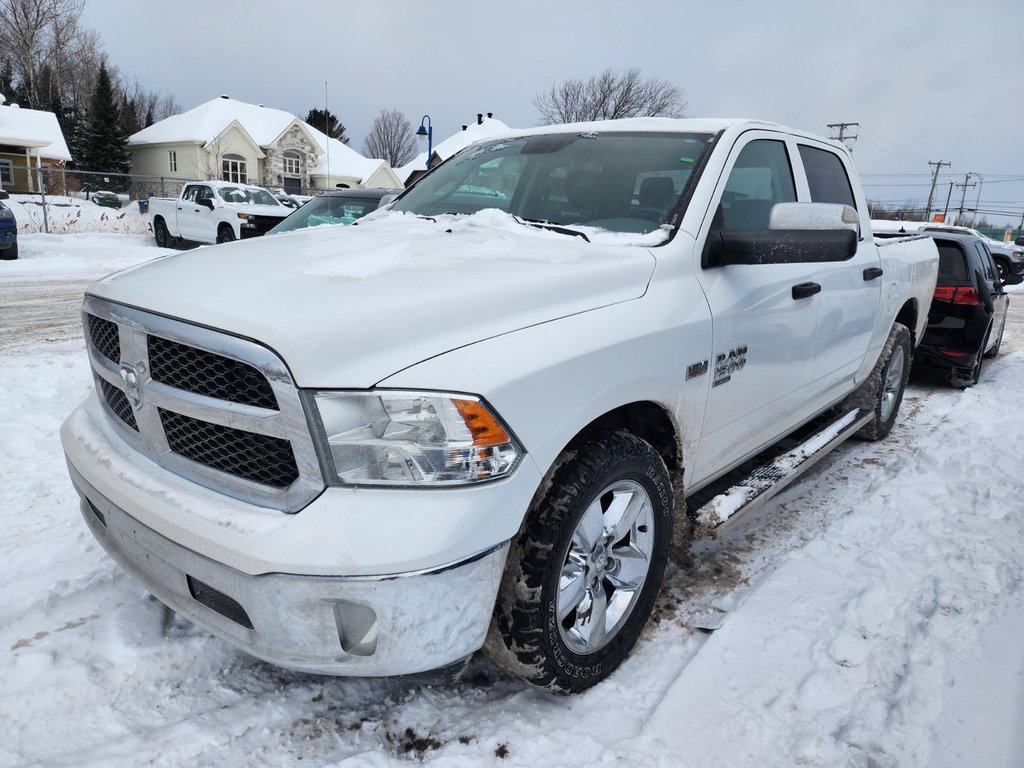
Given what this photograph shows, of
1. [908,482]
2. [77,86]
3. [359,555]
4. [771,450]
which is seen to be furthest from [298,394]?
[77,86]

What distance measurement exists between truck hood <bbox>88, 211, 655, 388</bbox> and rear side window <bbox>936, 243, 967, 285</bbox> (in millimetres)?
5812

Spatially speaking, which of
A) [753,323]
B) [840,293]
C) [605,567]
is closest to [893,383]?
[840,293]

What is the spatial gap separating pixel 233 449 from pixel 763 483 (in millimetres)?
2297

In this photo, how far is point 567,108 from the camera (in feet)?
152

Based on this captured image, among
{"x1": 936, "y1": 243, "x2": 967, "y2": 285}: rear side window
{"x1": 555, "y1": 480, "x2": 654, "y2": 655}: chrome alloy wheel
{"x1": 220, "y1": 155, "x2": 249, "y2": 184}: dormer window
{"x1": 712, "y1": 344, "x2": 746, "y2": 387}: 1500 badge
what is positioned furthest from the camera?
{"x1": 220, "y1": 155, "x2": 249, "y2": 184}: dormer window

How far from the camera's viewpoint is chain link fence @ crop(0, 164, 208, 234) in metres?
20.9

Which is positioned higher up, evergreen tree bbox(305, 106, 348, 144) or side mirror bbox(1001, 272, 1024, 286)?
evergreen tree bbox(305, 106, 348, 144)

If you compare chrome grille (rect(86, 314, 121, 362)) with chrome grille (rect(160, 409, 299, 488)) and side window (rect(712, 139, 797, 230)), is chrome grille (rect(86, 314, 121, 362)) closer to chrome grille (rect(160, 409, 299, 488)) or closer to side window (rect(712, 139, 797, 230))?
chrome grille (rect(160, 409, 299, 488))

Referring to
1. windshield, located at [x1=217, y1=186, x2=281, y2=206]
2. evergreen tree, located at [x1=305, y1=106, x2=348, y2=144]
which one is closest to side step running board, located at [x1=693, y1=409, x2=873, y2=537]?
windshield, located at [x1=217, y1=186, x2=281, y2=206]

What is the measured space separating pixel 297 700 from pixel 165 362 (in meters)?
1.14

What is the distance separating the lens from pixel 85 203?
27.0m

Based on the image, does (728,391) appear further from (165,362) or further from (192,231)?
(192,231)

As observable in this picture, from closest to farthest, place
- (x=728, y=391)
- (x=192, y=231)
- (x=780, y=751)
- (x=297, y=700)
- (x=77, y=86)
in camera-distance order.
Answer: (x=780, y=751)
(x=297, y=700)
(x=728, y=391)
(x=192, y=231)
(x=77, y=86)

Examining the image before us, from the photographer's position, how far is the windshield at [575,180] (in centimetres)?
283
